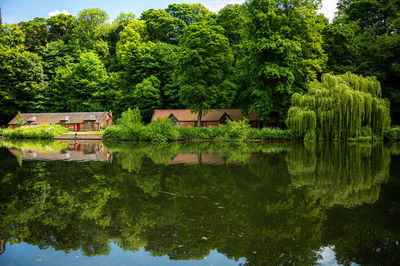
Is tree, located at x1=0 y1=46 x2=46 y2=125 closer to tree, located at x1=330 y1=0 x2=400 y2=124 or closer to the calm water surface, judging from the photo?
the calm water surface

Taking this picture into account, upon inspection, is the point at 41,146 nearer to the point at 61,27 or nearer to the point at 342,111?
the point at 342,111

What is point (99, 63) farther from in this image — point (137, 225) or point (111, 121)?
point (137, 225)

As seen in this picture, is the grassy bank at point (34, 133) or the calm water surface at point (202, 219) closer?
the calm water surface at point (202, 219)

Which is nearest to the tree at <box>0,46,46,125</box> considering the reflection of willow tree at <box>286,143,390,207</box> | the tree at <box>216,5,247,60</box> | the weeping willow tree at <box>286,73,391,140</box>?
the tree at <box>216,5,247,60</box>

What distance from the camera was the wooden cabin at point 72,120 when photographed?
161 feet

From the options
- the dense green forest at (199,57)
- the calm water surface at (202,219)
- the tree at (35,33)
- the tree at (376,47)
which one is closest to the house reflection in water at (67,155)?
the calm water surface at (202,219)

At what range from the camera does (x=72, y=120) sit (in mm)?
49688

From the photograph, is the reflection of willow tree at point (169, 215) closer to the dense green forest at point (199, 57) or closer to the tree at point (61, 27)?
the dense green forest at point (199, 57)

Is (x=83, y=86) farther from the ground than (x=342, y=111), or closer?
farther from the ground

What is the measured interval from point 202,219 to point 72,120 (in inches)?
1961

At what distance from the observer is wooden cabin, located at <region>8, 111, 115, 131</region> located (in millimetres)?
49156

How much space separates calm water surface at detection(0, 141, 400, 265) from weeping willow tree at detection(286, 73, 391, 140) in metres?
16.8

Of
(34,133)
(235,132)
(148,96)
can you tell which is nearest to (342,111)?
(235,132)

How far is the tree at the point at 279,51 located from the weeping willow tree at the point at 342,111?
13.6 ft
